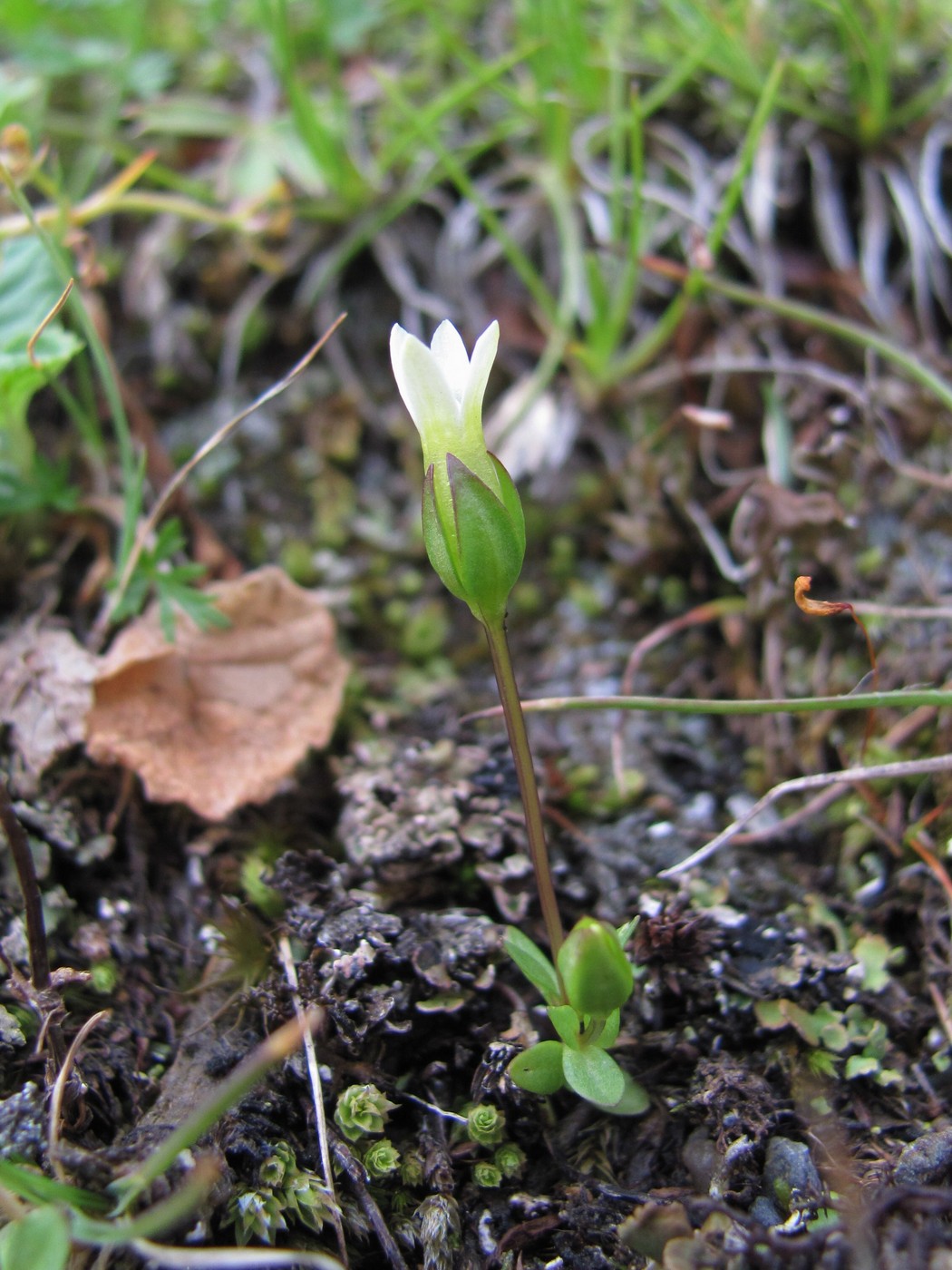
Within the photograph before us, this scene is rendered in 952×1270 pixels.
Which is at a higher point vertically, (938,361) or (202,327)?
(202,327)

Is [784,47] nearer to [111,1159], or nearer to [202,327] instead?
[202,327]

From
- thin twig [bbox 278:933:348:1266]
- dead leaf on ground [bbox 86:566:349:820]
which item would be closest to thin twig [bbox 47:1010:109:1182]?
thin twig [bbox 278:933:348:1266]

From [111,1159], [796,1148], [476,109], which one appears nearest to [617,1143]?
[796,1148]

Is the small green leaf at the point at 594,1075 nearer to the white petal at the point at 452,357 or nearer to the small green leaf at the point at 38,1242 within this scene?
the small green leaf at the point at 38,1242

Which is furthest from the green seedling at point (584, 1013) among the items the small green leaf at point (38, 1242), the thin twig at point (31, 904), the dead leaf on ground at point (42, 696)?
the dead leaf on ground at point (42, 696)

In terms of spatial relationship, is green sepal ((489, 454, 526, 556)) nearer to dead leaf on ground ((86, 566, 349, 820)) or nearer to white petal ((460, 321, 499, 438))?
white petal ((460, 321, 499, 438))
